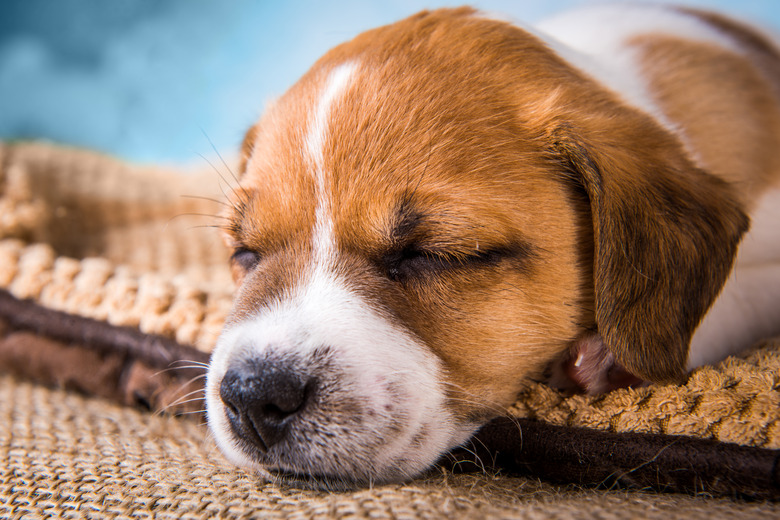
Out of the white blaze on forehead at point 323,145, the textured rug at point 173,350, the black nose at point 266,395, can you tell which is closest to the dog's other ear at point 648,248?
the textured rug at point 173,350

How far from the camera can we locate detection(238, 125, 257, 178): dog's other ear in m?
2.78

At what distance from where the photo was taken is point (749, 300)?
2.47m

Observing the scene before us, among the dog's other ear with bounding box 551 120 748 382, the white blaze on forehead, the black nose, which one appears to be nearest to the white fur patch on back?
the dog's other ear with bounding box 551 120 748 382

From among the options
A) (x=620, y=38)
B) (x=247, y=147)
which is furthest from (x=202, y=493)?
(x=620, y=38)

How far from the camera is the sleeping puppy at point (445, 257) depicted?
1754 millimetres

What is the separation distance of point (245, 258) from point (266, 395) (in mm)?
817

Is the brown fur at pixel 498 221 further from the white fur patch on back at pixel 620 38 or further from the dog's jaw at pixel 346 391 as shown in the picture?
the white fur patch on back at pixel 620 38

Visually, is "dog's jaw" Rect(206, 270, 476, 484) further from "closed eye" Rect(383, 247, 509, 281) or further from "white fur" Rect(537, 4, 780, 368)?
"white fur" Rect(537, 4, 780, 368)

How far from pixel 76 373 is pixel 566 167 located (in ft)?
7.54

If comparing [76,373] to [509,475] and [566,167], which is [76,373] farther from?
[566,167]

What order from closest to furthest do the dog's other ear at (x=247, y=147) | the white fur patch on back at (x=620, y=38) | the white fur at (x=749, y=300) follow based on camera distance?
the white fur at (x=749, y=300) → the white fur patch on back at (x=620, y=38) → the dog's other ear at (x=247, y=147)

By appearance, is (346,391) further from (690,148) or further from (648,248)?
(690,148)

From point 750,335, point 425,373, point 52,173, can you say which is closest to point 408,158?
point 425,373

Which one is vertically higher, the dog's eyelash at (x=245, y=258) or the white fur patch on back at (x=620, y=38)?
the white fur patch on back at (x=620, y=38)
